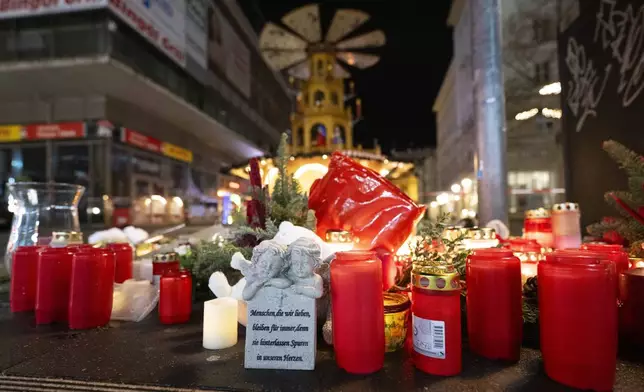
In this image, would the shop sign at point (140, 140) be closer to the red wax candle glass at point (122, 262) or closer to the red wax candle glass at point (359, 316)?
the red wax candle glass at point (122, 262)

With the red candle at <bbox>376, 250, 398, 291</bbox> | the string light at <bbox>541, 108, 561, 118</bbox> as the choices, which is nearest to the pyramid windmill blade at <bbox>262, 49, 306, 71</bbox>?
the red candle at <bbox>376, 250, 398, 291</bbox>

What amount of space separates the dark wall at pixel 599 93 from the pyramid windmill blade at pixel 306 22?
382cm

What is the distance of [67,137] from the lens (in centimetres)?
853

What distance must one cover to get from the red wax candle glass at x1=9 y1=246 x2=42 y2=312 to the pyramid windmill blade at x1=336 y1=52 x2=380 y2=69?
564cm

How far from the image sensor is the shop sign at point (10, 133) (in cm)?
867

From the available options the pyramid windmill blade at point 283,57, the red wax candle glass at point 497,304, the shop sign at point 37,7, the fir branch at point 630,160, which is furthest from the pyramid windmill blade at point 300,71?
the red wax candle glass at point 497,304

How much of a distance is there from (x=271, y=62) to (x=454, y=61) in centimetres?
713

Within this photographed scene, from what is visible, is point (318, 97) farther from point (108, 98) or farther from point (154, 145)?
point (154, 145)

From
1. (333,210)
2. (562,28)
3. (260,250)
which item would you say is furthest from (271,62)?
(260,250)

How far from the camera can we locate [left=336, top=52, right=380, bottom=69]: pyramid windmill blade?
6.35 meters

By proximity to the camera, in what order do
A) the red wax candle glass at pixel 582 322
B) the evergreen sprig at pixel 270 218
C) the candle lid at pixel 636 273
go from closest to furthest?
the red wax candle glass at pixel 582 322 < the candle lid at pixel 636 273 < the evergreen sprig at pixel 270 218

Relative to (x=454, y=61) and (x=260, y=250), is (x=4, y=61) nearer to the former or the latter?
(x=260, y=250)

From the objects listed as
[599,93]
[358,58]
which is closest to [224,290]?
[599,93]

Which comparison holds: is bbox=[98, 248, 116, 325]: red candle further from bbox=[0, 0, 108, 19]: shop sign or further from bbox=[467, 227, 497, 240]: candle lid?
bbox=[0, 0, 108, 19]: shop sign
